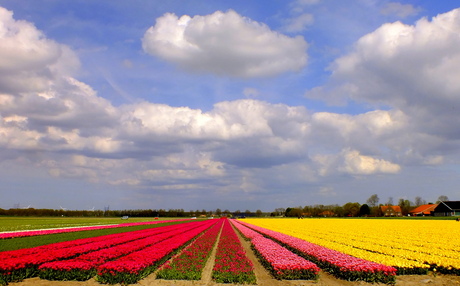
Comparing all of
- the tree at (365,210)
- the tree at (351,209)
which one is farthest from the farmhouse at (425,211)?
the tree at (351,209)

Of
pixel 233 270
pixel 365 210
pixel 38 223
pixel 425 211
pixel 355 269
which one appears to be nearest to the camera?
pixel 355 269

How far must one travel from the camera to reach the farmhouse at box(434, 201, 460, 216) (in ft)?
356

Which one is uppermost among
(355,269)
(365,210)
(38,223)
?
(365,210)

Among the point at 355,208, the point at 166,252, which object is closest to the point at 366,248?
the point at 166,252

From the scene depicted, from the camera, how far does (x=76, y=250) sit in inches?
836

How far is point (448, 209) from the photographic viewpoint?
11019 cm

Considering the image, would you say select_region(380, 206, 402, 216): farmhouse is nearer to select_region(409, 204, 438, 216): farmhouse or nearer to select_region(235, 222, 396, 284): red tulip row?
select_region(409, 204, 438, 216): farmhouse

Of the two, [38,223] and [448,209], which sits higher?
[448,209]

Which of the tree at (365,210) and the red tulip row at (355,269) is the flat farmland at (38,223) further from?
Answer: the tree at (365,210)

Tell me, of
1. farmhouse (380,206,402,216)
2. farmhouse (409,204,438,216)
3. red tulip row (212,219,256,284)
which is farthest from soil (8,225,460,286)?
farmhouse (380,206,402,216)

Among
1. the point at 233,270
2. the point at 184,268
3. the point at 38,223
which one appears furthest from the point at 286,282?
the point at 38,223

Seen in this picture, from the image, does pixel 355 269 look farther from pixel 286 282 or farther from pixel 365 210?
pixel 365 210

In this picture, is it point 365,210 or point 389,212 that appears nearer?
point 365,210

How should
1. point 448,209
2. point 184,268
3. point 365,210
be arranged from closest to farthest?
point 184,268 → point 448,209 → point 365,210
